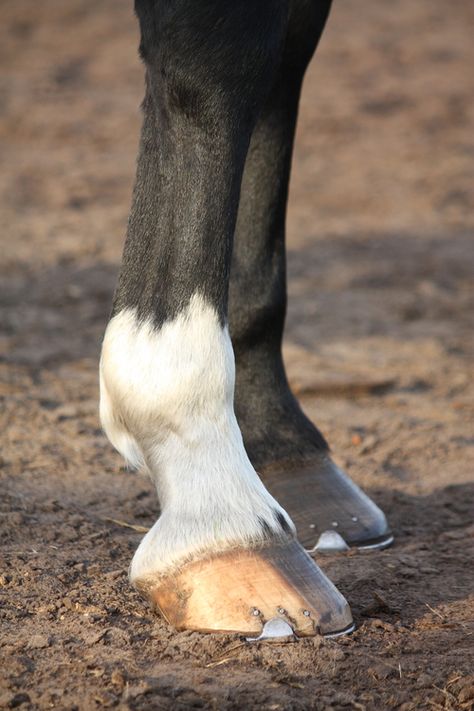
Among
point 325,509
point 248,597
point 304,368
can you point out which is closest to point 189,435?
point 248,597

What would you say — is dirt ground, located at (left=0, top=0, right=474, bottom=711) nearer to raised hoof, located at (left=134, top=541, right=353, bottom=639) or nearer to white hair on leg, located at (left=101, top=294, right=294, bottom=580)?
raised hoof, located at (left=134, top=541, right=353, bottom=639)

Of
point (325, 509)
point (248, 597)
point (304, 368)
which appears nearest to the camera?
point (248, 597)

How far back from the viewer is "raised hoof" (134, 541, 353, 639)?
1.56m

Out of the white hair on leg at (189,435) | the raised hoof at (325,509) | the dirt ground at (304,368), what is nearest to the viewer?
the dirt ground at (304,368)

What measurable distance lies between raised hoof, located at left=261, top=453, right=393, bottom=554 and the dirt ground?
5 cm

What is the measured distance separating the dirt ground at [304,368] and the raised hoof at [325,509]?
0.05 metres

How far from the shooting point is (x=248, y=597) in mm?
1565

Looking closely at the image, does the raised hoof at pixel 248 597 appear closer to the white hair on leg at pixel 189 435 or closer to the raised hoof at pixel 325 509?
the white hair on leg at pixel 189 435

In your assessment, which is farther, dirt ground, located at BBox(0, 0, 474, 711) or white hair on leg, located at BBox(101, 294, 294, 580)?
white hair on leg, located at BBox(101, 294, 294, 580)

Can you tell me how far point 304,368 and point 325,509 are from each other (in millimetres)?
1518

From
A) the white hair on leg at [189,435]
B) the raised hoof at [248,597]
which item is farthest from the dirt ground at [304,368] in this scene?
the white hair on leg at [189,435]

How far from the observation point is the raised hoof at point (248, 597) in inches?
61.4

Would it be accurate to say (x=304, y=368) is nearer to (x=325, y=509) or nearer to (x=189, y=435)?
(x=325, y=509)

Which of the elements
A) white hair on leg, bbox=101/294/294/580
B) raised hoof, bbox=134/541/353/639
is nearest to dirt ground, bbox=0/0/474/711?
raised hoof, bbox=134/541/353/639
